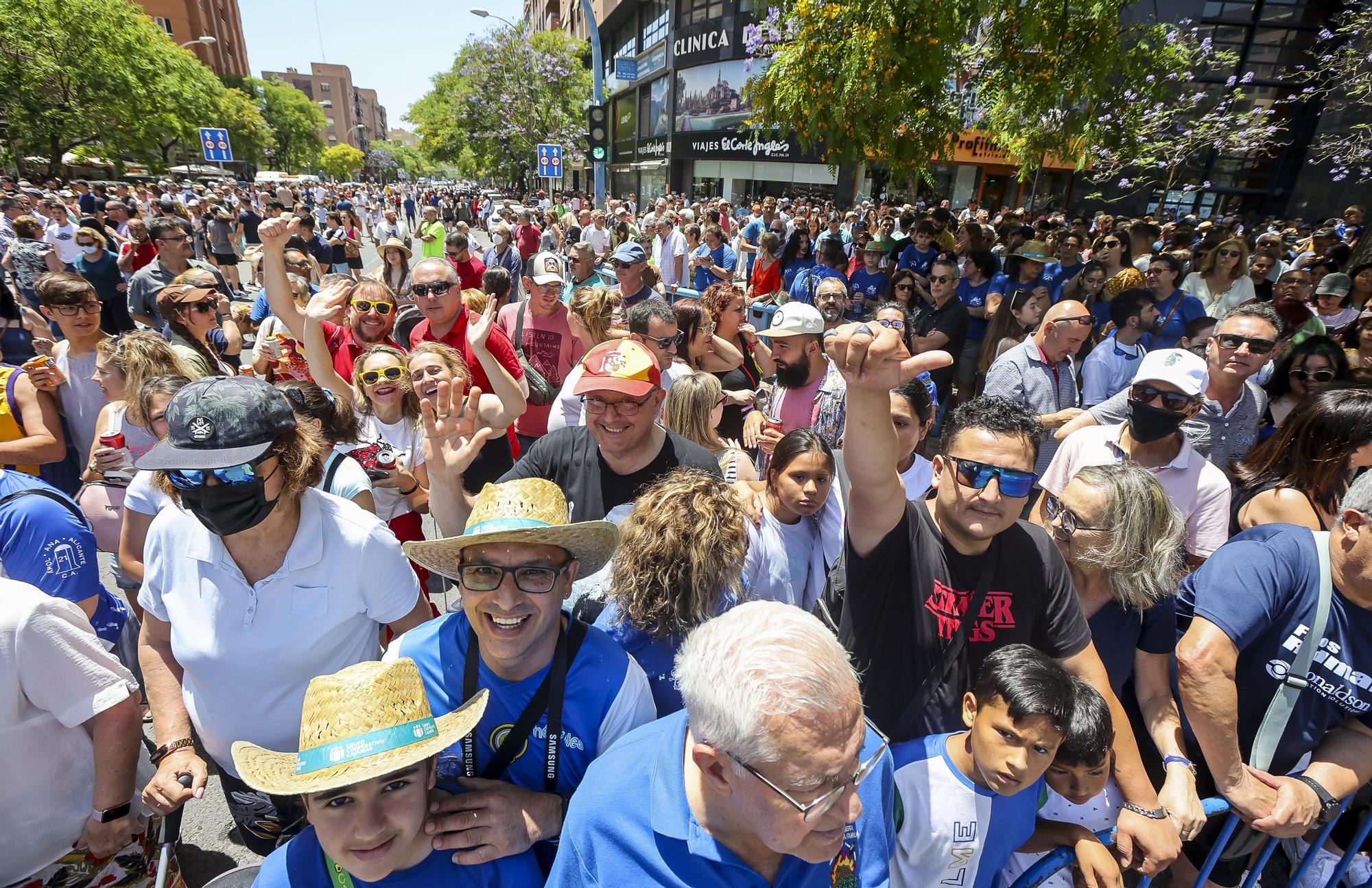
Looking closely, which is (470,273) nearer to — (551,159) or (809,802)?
(551,159)

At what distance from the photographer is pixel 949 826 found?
178 cm

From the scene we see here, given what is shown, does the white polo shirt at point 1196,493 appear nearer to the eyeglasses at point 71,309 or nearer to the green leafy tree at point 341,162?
the eyeglasses at point 71,309

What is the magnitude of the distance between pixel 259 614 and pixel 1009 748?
215cm

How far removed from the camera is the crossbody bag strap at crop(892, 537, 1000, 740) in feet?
6.46

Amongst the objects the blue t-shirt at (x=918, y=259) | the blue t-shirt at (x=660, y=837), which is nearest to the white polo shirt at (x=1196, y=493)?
the blue t-shirt at (x=660, y=837)

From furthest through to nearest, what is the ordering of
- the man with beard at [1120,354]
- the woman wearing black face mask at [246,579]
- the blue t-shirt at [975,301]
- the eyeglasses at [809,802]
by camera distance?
the blue t-shirt at [975,301], the man with beard at [1120,354], the woman wearing black face mask at [246,579], the eyeglasses at [809,802]

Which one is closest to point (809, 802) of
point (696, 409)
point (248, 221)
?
point (696, 409)

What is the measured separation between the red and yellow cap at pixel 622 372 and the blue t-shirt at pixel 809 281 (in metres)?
4.90

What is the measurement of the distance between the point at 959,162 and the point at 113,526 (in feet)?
93.8

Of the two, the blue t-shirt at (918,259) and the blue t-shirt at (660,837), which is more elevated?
the blue t-shirt at (918,259)

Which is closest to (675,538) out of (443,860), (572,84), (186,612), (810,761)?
(810,761)

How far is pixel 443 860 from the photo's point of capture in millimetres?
1548

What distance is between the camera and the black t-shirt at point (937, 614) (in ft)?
6.41

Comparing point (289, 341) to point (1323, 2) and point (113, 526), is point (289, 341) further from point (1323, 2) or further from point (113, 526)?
point (1323, 2)
